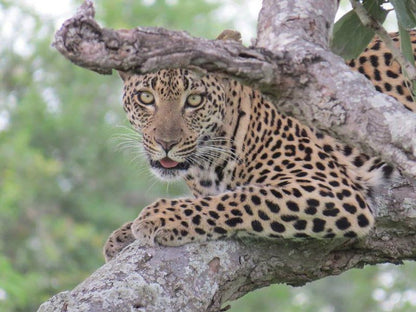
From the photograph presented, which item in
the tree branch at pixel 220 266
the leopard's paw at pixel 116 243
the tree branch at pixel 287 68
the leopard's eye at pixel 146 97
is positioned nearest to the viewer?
the tree branch at pixel 287 68

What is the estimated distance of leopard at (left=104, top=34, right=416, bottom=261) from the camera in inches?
254

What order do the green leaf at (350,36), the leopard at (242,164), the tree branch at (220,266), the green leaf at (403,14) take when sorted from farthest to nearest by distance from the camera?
1. the leopard at (242,164)
2. the tree branch at (220,266)
3. the green leaf at (350,36)
4. the green leaf at (403,14)

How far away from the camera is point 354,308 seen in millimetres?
22391

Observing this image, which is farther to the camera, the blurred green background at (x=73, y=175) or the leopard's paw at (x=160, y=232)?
the blurred green background at (x=73, y=175)

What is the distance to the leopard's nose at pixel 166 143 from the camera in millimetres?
7238

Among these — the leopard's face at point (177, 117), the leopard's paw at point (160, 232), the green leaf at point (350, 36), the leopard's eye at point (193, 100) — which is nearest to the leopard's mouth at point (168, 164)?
the leopard's face at point (177, 117)

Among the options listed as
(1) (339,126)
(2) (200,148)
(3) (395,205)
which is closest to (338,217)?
(3) (395,205)

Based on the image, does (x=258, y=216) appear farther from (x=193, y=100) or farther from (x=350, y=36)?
(x=350, y=36)

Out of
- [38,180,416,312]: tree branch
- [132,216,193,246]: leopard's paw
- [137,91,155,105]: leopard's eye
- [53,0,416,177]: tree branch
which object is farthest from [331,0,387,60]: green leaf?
[137,91,155,105]: leopard's eye

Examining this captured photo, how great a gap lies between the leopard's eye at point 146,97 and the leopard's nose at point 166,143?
0.40 m

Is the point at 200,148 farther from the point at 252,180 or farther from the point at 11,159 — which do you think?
the point at 11,159

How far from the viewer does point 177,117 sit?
24.1ft

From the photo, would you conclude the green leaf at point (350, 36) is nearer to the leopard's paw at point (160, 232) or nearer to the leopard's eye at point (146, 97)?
the leopard's paw at point (160, 232)

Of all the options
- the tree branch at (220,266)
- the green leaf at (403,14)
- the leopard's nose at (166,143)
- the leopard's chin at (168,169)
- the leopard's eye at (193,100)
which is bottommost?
the tree branch at (220,266)
